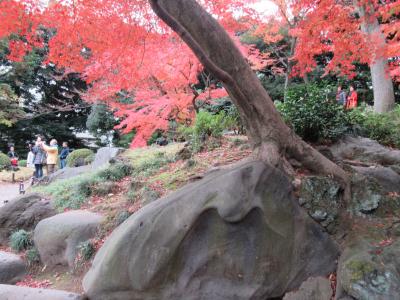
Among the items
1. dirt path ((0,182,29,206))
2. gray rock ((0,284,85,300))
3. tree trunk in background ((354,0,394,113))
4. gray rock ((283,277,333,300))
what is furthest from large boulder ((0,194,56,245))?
tree trunk in background ((354,0,394,113))

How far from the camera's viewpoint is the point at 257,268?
168 inches

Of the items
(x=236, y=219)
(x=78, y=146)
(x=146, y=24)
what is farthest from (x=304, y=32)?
(x=78, y=146)

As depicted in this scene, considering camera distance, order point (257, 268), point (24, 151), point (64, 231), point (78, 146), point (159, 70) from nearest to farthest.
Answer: point (257, 268), point (64, 231), point (159, 70), point (24, 151), point (78, 146)

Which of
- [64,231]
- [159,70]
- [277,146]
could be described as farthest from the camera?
[159,70]

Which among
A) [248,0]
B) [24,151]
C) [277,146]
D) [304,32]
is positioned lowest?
[24,151]

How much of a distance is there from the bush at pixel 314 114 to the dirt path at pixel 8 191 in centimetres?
1023

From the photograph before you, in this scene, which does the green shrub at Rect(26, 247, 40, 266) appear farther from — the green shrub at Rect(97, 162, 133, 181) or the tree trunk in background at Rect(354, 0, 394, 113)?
the tree trunk in background at Rect(354, 0, 394, 113)

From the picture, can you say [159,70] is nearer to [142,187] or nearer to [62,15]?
[62,15]

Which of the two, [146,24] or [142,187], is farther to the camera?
[146,24]

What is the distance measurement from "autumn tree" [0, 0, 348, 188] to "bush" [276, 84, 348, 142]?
134cm

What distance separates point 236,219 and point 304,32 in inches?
284

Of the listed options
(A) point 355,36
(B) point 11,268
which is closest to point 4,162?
(B) point 11,268

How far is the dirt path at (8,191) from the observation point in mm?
12555

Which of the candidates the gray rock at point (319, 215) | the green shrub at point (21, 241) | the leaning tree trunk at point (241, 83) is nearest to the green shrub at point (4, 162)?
the green shrub at point (21, 241)
